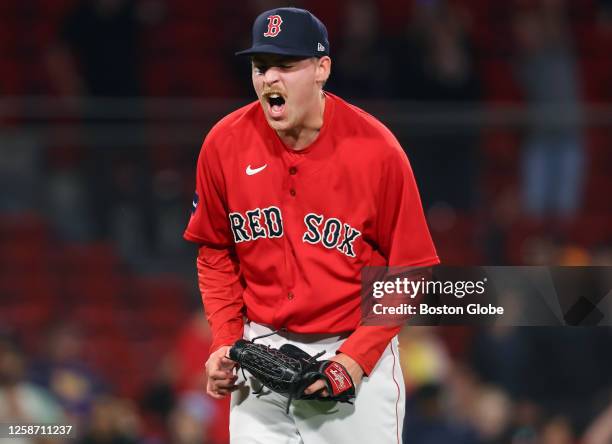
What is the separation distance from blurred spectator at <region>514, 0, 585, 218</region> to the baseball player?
3.82 m

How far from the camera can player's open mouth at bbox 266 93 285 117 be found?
3.58 meters

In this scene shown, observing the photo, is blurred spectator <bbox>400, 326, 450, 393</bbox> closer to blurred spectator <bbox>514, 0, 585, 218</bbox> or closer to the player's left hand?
blurred spectator <bbox>514, 0, 585, 218</bbox>

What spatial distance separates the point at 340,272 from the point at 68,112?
400 cm

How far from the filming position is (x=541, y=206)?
7.66m

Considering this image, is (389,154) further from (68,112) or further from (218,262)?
(68,112)

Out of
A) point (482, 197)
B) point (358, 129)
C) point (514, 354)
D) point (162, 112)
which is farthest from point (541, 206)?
point (358, 129)

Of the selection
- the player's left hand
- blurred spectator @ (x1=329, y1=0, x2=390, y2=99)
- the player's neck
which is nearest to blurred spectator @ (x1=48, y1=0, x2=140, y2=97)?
blurred spectator @ (x1=329, y1=0, x2=390, y2=99)

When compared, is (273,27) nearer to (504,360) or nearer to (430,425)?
(430,425)

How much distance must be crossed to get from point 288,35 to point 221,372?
3.35 ft

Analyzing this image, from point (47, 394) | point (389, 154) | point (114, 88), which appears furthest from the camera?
point (114, 88)

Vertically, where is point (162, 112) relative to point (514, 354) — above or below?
above

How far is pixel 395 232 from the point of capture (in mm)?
3615

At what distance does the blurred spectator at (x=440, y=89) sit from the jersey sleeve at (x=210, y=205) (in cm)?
338

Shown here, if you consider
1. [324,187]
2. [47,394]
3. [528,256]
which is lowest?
[47,394]
